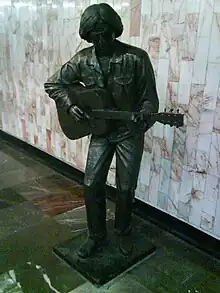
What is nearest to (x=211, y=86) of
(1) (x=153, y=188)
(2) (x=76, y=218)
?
(1) (x=153, y=188)

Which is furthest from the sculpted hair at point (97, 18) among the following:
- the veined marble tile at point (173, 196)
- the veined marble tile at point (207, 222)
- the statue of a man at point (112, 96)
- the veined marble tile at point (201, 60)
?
the veined marble tile at point (207, 222)

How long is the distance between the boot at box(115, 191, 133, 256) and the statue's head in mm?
846

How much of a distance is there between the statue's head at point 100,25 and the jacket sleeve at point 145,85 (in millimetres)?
204

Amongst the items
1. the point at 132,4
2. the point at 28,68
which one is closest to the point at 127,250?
the point at 132,4

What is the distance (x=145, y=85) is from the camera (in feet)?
6.01

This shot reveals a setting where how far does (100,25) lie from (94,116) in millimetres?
462

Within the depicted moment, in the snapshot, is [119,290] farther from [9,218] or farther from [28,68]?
[28,68]

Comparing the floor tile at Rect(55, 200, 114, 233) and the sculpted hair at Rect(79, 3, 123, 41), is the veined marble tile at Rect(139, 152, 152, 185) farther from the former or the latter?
the sculpted hair at Rect(79, 3, 123, 41)

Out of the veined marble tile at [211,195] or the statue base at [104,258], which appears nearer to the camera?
the statue base at [104,258]

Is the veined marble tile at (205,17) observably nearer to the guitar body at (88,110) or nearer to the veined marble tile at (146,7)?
the veined marble tile at (146,7)

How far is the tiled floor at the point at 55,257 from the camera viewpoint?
6.16 ft

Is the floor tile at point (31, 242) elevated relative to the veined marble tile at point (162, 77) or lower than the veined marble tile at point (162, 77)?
lower

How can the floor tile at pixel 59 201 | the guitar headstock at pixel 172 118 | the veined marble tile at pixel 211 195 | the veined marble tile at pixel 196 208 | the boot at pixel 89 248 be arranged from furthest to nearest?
the floor tile at pixel 59 201
the veined marble tile at pixel 196 208
the veined marble tile at pixel 211 195
the boot at pixel 89 248
the guitar headstock at pixel 172 118

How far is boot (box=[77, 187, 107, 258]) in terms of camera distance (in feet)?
6.46
